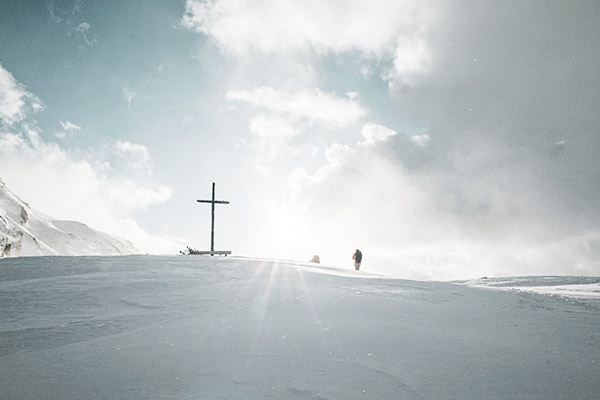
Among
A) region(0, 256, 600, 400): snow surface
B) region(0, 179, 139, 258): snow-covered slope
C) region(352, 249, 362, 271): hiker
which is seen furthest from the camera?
region(0, 179, 139, 258): snow-covered slope

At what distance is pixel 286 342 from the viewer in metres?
3.11

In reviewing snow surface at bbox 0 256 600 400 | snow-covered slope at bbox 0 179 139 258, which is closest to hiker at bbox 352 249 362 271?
snow surface at bbox 0 256 600 400

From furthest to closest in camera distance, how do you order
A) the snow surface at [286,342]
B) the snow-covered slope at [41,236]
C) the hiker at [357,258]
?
the snow-covered slope at [41,236], the hiker at [357,258], the snow surface at [286,342]

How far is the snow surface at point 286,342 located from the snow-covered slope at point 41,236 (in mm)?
21691

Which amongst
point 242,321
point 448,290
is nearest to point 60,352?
point 242,321

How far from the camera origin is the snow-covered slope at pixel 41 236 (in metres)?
21.6

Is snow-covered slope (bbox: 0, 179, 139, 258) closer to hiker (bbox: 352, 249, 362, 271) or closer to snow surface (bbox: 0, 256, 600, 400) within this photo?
hiker (bbox: 352, 249, 362, 271)

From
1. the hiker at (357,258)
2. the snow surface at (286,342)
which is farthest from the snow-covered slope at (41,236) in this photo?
the snow surface at (286,342)

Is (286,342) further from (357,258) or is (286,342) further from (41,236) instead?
(41,236)

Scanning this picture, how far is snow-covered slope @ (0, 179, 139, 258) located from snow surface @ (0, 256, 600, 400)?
71.2ft

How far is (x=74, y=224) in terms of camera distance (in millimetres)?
38562

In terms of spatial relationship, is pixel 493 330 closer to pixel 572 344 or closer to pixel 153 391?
pixel 572 344

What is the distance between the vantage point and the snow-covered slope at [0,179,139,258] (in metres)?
21.6

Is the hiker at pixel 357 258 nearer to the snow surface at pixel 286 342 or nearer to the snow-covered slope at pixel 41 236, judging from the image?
the snow surface at pixel 286 342
